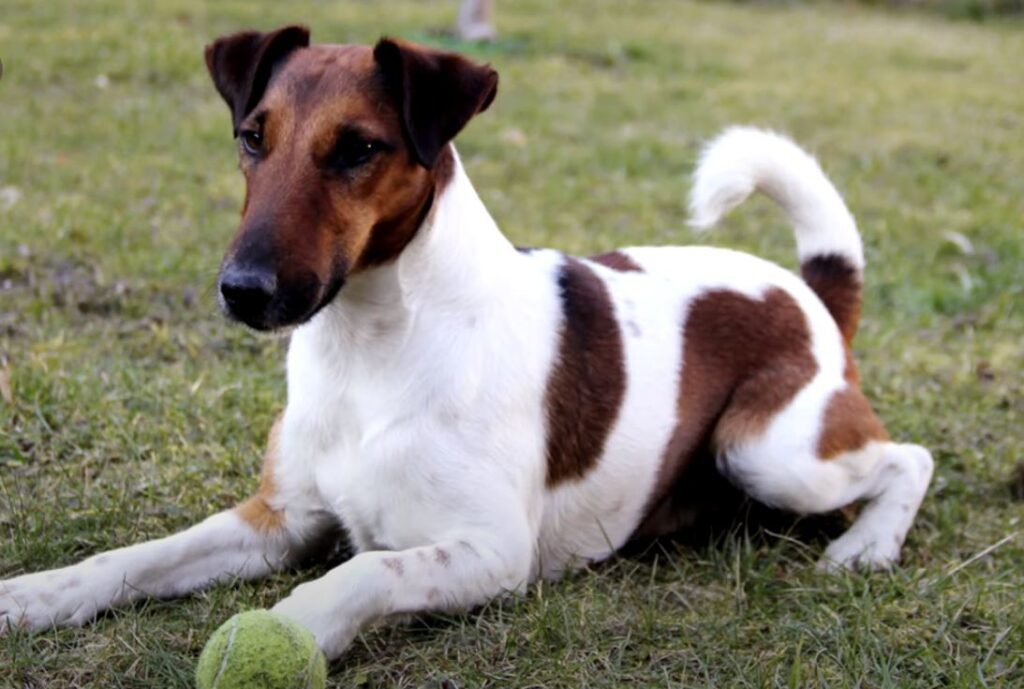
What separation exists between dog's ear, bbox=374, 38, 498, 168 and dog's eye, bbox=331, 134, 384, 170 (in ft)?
0.34

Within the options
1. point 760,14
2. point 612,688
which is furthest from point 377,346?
point 760,14

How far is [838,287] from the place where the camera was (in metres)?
4.50

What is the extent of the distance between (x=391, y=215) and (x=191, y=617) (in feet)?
3.45

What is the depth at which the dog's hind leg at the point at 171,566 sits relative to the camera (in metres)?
3.14

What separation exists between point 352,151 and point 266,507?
997mm

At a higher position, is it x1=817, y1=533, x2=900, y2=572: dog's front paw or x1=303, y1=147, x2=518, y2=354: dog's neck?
x1=303, y1=147, x2=518, y2=354: dog's neck

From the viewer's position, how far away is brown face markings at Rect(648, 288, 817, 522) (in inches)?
153

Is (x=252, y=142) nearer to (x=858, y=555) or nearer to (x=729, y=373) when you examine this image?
(x=729, y=373)

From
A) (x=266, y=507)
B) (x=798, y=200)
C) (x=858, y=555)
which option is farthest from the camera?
(x=798, y=200)

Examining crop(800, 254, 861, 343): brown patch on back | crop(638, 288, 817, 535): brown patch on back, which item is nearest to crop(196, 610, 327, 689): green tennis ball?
crop(638, 288, 817, 535): brown patch on back

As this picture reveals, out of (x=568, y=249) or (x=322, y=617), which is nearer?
(x=322, y=617)

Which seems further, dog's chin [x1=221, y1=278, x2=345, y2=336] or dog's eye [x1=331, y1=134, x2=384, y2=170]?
dog's eye [x1=331, y1=134, x2=384, y2=170]

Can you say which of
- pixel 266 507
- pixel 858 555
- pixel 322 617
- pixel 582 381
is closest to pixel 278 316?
pixel 322 617

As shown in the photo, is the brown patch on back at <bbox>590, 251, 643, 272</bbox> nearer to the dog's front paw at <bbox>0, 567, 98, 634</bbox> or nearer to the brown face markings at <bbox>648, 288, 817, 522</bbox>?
the brown face markings at <bbox>648, 288, 817, 522</bbox>
